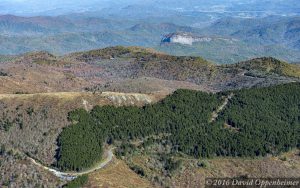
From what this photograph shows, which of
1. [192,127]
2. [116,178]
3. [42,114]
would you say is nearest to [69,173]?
[116,178]

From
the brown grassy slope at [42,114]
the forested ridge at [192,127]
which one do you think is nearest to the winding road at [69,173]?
the forested ridge at [192,127]

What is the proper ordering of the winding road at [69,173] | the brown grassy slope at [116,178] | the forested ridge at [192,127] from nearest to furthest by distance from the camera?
the brown grassy slope at [116,178] < the winding road at [69,173] < the forested ridge at [192,127]

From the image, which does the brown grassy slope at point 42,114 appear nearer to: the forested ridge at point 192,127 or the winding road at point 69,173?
the winding road at point 69,173

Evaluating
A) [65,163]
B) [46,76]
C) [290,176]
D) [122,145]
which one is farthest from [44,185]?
[46,76]

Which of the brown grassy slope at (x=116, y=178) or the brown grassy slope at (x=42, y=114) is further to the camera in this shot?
the brown grassy slope at (x=42, y=114)

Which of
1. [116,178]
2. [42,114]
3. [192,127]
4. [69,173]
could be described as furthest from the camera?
[192,127]

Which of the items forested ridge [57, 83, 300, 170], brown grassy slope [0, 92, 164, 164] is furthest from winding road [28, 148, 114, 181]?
brown grassy slope [0, 92, 164, 164]

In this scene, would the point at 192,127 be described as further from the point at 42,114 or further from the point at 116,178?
the point at 42,114

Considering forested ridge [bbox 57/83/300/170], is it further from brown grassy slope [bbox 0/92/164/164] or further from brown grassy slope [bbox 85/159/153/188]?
brown grassy slope [bbox 85/159/153/188]
